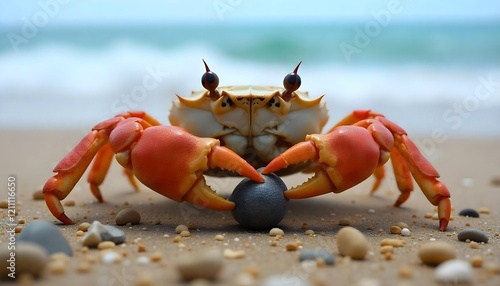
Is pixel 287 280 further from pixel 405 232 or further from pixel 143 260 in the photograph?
pixel 405 232

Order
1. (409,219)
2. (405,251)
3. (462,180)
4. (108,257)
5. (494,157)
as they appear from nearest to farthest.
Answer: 1. (108,257)
2. (405,251)
3. (409,219)
4. (462,180)
5. (494,157)

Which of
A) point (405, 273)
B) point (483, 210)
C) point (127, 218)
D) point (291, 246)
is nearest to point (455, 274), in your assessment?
point (405, 273)

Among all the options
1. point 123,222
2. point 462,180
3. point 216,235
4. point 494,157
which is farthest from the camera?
point 494,157

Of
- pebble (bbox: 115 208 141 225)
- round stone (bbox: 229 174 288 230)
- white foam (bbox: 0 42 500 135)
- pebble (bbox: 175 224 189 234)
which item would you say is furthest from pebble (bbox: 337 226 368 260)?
white foam (bbox: 0 42 500 135)

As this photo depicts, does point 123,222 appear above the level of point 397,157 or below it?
below

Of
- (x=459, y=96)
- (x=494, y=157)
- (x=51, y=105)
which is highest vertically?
(x=459, y=96)

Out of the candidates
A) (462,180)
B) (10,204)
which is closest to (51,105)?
(10,204)

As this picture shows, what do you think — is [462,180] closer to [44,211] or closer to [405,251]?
[405,251]
